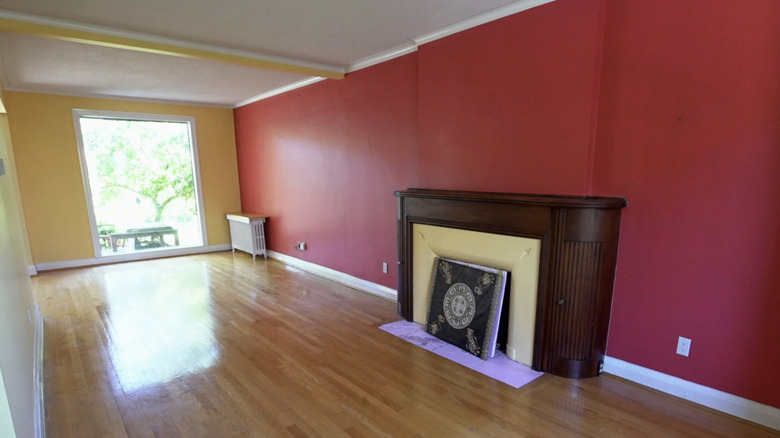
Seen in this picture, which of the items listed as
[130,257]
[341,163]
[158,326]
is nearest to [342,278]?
[341,163]

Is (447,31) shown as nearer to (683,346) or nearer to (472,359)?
(472,359)

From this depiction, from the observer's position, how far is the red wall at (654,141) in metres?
1.91

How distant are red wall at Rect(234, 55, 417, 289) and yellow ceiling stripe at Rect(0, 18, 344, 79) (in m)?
0.68

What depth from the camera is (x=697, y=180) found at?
6.77 ft

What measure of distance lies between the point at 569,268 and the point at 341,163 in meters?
2.83

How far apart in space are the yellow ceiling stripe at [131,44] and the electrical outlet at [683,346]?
12.5 ft

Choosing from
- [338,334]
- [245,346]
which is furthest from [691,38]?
Result: [245,346]

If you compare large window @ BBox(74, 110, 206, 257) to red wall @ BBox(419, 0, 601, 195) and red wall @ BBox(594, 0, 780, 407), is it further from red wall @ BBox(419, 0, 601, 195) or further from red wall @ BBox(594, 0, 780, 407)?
red wall @ BBox(594, 0, 780, 407)

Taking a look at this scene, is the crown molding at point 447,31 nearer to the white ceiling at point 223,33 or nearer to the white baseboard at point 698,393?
the white ceiling at point 223,33

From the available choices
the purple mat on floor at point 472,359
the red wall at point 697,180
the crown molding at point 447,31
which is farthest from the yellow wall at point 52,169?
the red wall at point 697,180

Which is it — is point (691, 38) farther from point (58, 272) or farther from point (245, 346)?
point (58, 272)

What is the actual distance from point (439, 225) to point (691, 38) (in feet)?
6.23

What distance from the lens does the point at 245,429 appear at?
6.60 ft

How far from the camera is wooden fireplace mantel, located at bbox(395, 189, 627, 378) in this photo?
2.29m
